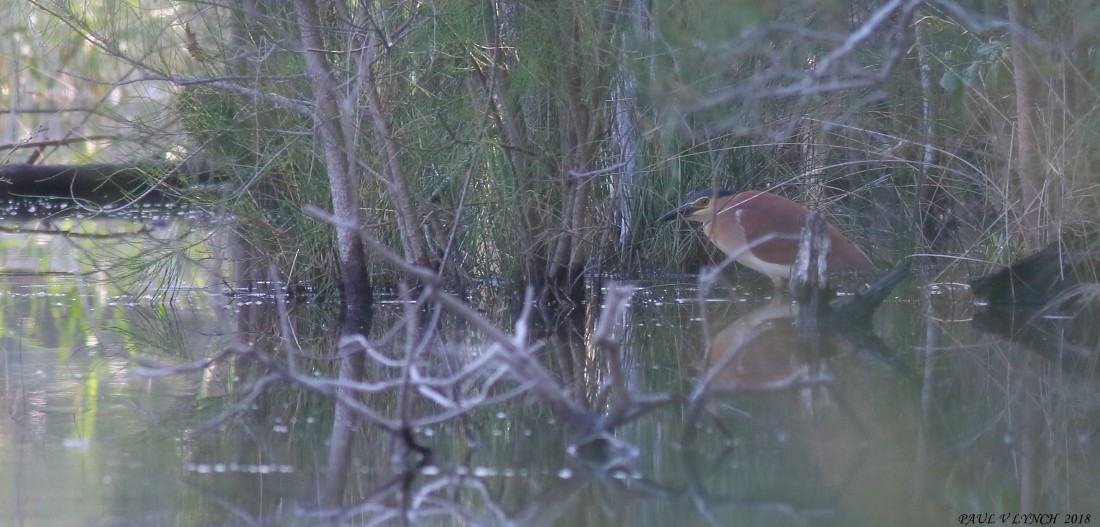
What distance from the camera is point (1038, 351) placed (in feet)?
15.5

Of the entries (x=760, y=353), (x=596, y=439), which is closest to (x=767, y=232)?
(x=760, y=353)

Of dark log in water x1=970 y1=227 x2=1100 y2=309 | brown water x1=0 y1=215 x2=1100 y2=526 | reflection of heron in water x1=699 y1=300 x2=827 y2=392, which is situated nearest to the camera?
brown water x1=0 y1=215 x2=1100 y2=526

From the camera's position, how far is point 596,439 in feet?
10.5

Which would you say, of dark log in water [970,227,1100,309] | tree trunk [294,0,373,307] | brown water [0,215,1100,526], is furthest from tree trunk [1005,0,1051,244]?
tree trunk [294,0,373,307]

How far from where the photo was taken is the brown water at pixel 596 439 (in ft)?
8.91

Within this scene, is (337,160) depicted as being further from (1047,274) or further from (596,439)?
(1047,274)

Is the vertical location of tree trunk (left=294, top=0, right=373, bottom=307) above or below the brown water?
above

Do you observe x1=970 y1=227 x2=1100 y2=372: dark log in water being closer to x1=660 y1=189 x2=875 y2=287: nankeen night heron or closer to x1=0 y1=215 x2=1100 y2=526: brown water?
x1=0 y1=215 x2=1100 y2=526: brown water

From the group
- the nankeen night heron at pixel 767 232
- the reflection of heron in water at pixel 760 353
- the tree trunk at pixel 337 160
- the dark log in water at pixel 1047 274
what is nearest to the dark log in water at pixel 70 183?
the tree trunk at pixel 337 160

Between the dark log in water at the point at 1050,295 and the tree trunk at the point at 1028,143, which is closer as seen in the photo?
the dark log in water at the point at 1050,295

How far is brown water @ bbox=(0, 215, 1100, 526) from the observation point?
8.91 ft

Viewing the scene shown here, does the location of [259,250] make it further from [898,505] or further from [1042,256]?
[898,505]

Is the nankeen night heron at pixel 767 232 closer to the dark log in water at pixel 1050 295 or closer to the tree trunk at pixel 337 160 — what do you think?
the dark log in water at pixel 1050 295

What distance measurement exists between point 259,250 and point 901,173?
3.51 meters
